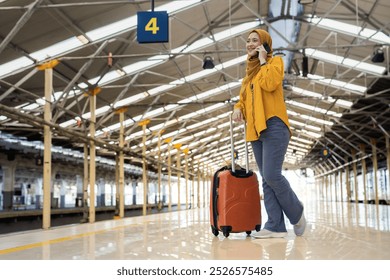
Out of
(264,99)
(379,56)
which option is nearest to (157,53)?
(379,56)

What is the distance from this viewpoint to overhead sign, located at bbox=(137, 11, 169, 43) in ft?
31.1

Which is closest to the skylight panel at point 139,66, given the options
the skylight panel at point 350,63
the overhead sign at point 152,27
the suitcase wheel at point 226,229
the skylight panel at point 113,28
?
the skylight panel at point 113,28

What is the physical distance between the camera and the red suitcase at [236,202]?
15.0ft

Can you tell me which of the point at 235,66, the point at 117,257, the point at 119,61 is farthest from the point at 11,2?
the point at 235,66

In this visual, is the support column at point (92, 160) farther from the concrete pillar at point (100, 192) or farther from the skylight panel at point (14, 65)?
the concrete pillar at point (100, 192)

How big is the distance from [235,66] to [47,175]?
42.4ft

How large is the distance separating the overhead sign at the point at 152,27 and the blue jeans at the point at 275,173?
5539mm

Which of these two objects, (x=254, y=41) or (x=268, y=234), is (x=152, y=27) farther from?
(x=268, y=234)

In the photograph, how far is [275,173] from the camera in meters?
4.30

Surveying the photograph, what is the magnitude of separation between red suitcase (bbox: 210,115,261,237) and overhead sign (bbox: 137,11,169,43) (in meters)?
5.52

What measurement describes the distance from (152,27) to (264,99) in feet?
18.7

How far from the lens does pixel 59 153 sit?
26.9 m

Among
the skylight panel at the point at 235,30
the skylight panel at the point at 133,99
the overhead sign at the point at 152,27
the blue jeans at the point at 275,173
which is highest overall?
the skylight panel at the point at 235,30
